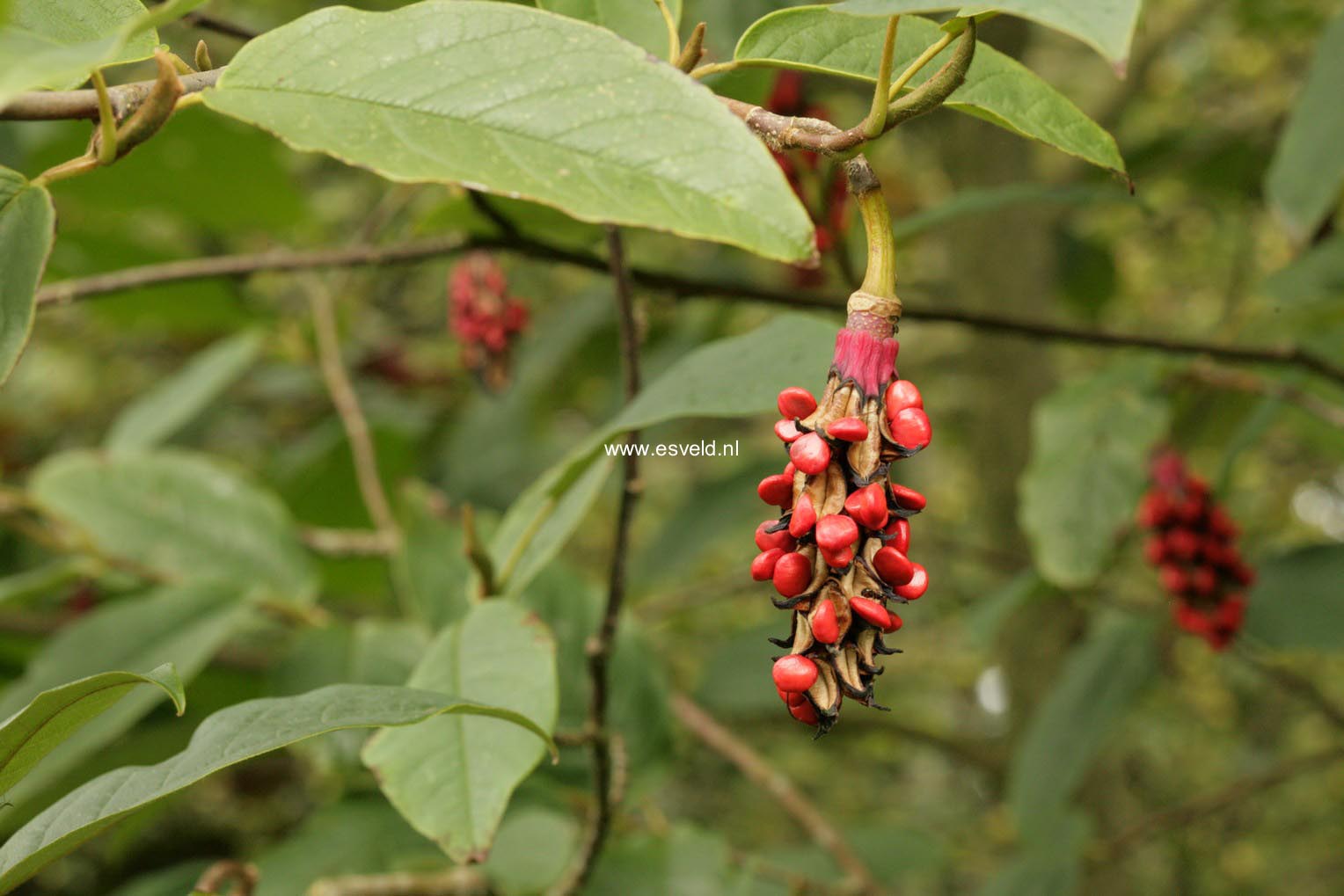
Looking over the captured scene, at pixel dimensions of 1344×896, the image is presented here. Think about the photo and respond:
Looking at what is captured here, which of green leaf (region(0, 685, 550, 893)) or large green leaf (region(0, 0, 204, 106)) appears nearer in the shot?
large green leaf (region(0, 0, 204, 106))

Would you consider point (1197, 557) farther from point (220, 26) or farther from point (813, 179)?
point (220, 26)

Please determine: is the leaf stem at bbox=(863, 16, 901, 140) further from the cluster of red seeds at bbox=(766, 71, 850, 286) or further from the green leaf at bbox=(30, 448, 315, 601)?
the green leaf at bbox=(30, 448, 315, 601)

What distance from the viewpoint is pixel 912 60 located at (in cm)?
53

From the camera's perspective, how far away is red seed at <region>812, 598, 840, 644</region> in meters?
0.42

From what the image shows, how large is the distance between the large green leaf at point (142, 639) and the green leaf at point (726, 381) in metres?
0.48

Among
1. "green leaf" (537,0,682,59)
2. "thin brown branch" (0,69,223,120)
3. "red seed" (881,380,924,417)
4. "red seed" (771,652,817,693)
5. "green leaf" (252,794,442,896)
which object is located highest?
"thin brown branch" (0,69,223,120)

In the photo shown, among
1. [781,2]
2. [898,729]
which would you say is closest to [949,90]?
[781,2]

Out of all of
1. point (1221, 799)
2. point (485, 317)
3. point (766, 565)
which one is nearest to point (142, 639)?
point (485, 317)

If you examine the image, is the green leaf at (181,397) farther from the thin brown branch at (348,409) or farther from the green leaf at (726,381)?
the green leaf at (726,381)

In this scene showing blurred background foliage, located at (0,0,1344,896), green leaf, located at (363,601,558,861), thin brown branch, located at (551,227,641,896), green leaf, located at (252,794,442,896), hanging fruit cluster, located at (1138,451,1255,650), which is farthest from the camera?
hanging fruit cluster, located at (1138,451,1255,650)

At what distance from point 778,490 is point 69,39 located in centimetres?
35

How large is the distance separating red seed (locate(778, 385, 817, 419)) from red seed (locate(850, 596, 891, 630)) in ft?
0.27

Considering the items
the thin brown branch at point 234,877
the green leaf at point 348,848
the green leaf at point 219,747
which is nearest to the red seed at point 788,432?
the green leaf at point 219,747

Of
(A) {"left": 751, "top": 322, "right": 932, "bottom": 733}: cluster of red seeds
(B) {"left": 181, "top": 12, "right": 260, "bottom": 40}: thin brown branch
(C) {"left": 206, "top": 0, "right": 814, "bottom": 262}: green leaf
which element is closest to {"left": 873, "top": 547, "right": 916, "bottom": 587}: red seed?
(A) {"left": 751, "top": 322, "right": 932, "bottom": 733}: cluster of red seeds
